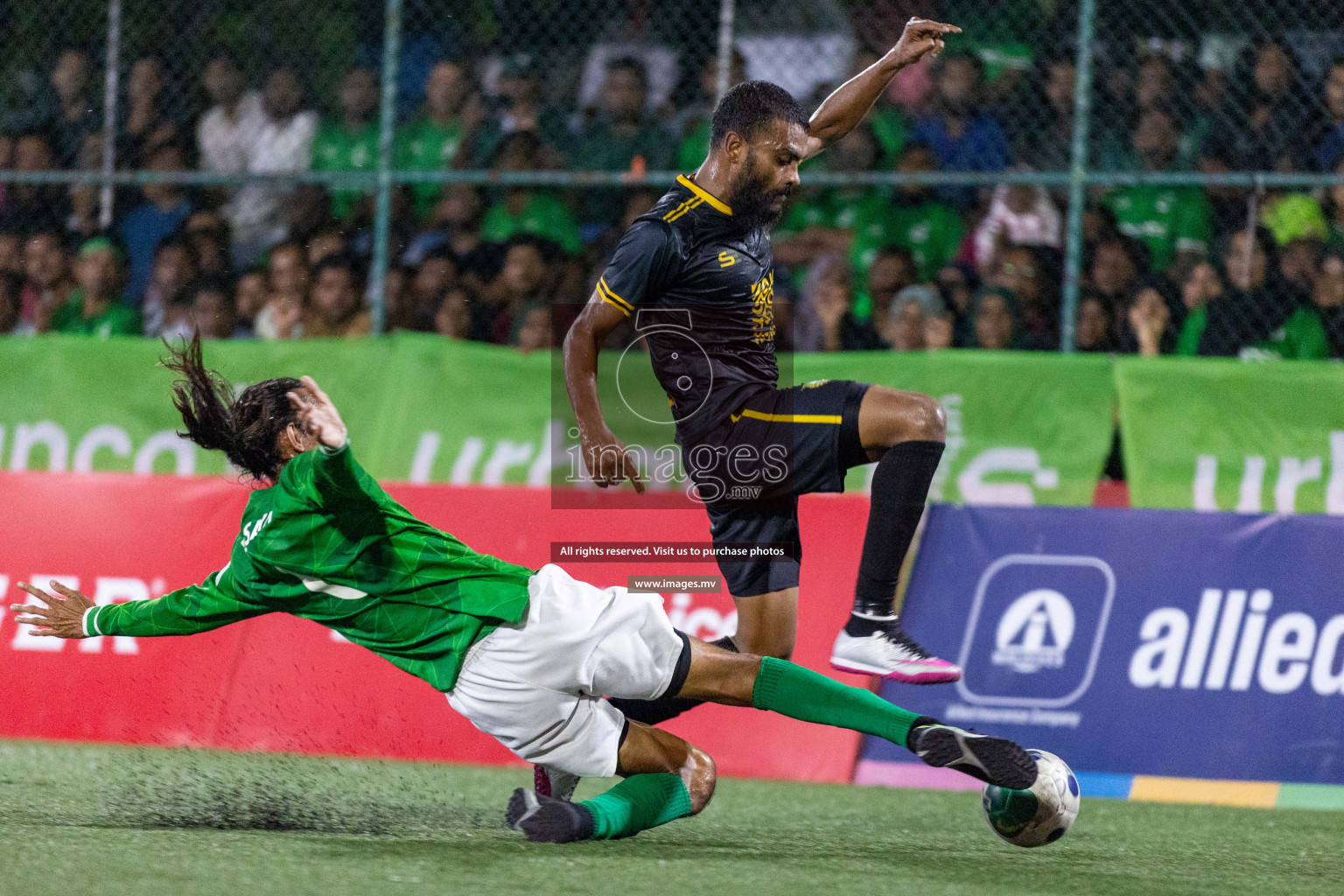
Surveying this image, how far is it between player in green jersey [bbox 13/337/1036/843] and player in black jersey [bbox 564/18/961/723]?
382 millimetres

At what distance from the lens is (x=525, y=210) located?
951cm

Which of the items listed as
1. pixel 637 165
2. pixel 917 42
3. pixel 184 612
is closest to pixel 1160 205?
pixel 637 165

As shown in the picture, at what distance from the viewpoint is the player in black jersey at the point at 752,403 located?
16.0 feet

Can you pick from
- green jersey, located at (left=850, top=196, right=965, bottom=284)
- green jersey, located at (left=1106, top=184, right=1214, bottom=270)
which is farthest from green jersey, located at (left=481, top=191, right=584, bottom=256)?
green jersey, located at (left=1106, top=184, right=1214, bottom=270)

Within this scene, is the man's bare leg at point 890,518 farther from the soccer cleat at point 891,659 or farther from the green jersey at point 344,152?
the green jersey at point 344,152

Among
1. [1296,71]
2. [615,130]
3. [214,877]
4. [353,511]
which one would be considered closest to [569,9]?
[615,130]

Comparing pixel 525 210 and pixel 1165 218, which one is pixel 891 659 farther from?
pixel 525 210

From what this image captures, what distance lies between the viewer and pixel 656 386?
8.59 metres

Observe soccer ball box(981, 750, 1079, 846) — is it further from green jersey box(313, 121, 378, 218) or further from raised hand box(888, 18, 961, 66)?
green jersey box(313, 121, 378, 218)

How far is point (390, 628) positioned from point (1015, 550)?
10.5ft

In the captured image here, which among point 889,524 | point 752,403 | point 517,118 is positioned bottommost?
point 889,524

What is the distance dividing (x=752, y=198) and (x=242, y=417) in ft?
5.77

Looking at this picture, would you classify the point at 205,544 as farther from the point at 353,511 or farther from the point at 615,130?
the point at 615,130

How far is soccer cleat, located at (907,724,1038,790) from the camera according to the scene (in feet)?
14.5
